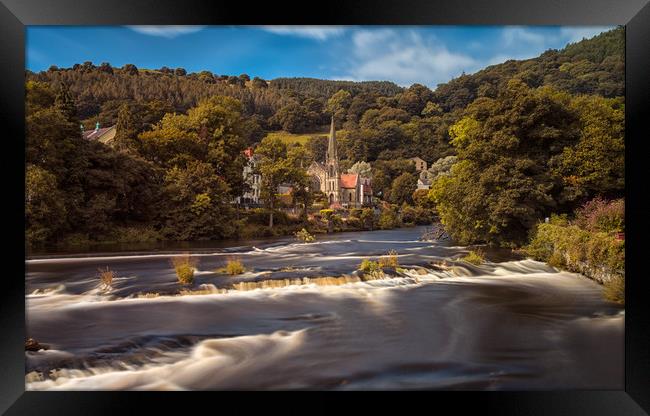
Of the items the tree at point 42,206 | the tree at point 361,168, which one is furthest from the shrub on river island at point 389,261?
the tree at point 42,206

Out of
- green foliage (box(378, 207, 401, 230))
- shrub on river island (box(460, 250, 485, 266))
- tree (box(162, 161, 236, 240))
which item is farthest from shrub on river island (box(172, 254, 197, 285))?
shrub on river island (box(460, 250, 485, 266))

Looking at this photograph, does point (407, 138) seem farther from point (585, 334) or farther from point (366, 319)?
point (585, 334)

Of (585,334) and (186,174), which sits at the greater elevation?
(186,174)

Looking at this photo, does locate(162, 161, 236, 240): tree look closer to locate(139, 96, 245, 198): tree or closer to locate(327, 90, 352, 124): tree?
locate(139, 96, 245, 198): tree

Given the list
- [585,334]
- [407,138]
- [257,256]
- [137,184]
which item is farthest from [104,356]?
[585,334]

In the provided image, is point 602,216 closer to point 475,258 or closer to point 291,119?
point 475,258

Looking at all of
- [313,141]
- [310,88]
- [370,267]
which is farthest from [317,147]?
[370,267]

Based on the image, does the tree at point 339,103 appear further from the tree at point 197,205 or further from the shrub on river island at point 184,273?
the shrub on river island at point 184,273
